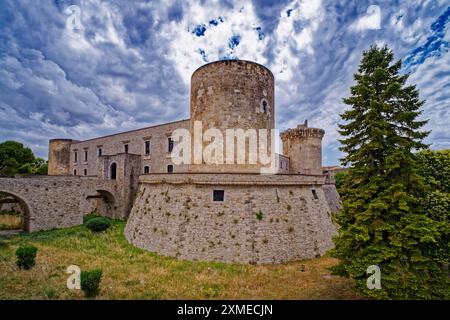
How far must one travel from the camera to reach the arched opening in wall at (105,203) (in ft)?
80.8

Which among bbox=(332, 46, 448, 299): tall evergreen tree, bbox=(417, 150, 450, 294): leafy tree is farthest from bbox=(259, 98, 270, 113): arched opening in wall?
bbox=(417, 150, 450, 294): leafy tree

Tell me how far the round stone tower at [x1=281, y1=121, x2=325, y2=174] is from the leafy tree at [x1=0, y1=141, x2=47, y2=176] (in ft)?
146

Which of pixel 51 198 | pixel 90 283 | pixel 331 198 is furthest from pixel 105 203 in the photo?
pixel 331 198

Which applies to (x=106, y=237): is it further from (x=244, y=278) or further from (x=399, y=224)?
(x=399, y=224)

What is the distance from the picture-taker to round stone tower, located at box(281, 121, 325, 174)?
29.8 m

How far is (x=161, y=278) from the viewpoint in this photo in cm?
1032

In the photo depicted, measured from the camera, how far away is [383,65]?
793cm

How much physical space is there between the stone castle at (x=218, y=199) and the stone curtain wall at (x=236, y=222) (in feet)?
0.17

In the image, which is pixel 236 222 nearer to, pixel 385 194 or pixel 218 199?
pixel 218 199

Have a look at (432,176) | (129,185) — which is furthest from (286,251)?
(129,185)

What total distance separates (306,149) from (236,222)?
20.7 meters

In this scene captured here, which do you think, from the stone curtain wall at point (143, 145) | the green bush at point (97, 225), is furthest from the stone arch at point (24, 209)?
the stone curtain wall at point (143, 145)
